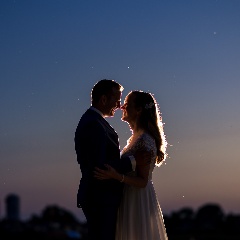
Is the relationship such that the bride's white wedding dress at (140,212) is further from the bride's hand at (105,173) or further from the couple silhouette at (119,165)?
the bride's hand at (105,173)

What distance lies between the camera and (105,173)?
26.4ft

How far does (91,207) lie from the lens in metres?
8.23

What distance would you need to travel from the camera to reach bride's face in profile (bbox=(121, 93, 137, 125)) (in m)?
8.64

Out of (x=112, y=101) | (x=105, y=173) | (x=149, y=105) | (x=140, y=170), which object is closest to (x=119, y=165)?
(x=105, y=173)

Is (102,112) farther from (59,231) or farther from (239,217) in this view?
(59,231)

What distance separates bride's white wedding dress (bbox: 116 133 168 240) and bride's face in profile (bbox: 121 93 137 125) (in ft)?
0.83

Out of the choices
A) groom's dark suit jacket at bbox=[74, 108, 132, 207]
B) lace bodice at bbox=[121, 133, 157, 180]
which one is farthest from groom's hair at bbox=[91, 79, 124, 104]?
lace bodice at bbox=[121, 133, 157, 180]

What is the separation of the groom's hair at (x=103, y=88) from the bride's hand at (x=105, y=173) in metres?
0.78

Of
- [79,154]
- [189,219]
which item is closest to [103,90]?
[79,154]

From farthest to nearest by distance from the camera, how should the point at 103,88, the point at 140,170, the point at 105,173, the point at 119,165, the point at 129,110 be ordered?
the point at 129,110, the point at 140,170, the point at 103,88, the point at 119,165, the point at 105,173

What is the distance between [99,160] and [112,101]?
709 millimetres

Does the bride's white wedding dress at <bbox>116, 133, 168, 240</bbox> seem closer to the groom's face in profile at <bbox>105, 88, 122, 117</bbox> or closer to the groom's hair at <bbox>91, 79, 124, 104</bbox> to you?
the groom's face in profile at <bbox>105, 88, 122, 117</bbox>

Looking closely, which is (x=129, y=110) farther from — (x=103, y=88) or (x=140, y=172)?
(x=140, y=172)

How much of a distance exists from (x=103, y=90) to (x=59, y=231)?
168471mm
